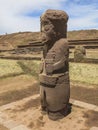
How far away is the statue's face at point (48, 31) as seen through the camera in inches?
266

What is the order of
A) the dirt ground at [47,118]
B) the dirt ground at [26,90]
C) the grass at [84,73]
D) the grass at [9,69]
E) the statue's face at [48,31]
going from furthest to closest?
the grass at [9,69]
the grass at [84,73]
the dirt ground at [26,90]
the statue's face at [48,31]
the dirt ground at [47,118]

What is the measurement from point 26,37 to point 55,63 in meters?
37.4

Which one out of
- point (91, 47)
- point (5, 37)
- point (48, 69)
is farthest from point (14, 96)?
point (5, 37)

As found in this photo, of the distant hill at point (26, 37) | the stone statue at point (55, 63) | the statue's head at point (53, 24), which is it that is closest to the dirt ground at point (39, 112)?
the stone statue at point (55, 63)

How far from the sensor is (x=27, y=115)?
7453mm

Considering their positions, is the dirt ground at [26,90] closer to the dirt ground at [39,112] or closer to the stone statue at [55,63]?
the dirt ground at [39,112]

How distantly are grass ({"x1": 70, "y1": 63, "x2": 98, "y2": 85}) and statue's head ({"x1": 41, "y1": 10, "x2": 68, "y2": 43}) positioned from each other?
5.92 metres

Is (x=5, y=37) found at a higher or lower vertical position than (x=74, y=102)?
lower

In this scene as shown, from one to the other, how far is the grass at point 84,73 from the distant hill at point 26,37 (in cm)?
2177

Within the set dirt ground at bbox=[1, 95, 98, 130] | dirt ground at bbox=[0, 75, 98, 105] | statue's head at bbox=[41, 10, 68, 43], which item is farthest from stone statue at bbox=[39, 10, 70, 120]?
dirt ground at bbox=[0, 75, 98, 105]

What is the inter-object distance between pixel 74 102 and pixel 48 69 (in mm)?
2209

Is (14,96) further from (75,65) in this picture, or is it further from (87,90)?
(75,65)

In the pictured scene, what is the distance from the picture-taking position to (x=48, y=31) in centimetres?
679

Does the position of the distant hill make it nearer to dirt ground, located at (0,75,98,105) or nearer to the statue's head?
dirt ground, located at (0,75,98,105)
